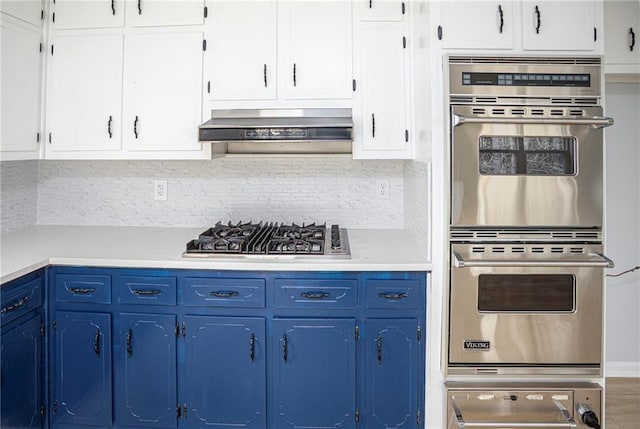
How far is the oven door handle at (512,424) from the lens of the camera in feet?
6.73

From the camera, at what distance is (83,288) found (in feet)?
7.38

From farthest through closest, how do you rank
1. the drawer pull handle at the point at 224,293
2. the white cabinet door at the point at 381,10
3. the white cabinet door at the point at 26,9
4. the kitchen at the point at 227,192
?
the kitchen at the point at 227,192, the white cabinet door at the point at 381,10, the white cabinet door at the point at 26,9, the drawer pull handle at the point at 224,293

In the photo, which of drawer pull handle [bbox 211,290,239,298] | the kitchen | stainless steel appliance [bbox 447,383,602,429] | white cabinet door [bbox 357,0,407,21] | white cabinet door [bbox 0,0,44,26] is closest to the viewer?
stainless steel appliance [bbox 447,383,602,429]

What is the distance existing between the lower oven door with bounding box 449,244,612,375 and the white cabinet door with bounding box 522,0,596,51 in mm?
901

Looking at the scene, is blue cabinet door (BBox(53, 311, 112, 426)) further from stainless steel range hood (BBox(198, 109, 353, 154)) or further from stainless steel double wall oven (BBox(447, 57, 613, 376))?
stainless steel double wall oven (BBox(447, 57, 613, 376))

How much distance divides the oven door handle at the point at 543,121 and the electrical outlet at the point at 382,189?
0.96 m

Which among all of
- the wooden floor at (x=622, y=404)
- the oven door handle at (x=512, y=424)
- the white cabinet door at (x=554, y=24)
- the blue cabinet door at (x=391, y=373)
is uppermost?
the white cabinet door at (x=554, y=24)

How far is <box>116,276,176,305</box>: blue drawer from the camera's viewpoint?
2.21 metres

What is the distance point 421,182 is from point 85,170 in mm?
2111

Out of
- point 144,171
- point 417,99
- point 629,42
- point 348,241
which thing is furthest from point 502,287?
point 144,171

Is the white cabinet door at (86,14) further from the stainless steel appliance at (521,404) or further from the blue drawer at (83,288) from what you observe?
the stainless steel appliance at (521,404)

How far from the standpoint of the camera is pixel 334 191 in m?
2.95

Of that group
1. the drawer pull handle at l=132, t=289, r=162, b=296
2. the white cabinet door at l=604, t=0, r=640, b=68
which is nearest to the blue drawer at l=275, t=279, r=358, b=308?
the drawer pull handle at l=132, t=289, r=162, b=296

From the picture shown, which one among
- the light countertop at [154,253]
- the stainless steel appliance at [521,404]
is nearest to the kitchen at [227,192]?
the light countertop at [154,253]
